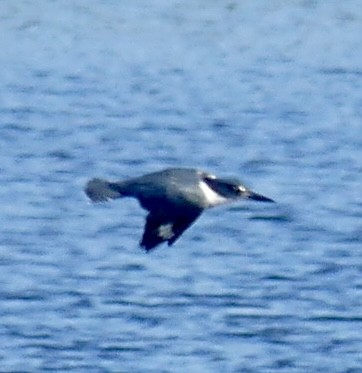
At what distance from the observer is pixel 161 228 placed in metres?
7.39

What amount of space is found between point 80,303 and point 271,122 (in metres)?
5.01

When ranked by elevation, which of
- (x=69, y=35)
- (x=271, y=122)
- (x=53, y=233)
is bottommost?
(x=53, y=233)

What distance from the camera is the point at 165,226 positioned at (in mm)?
7383

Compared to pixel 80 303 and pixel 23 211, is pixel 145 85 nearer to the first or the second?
pixel 23 211

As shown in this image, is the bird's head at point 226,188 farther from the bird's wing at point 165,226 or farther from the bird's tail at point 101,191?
the bird's tail at point 101,191

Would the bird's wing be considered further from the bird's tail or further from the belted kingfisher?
the bird's tail

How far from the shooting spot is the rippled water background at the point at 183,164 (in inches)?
384

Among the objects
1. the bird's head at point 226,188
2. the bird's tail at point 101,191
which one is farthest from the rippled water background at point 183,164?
the bird's tail at point 101,191

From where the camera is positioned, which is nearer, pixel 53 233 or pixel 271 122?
pixel 53 233

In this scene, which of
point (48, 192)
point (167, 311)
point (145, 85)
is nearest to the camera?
point (167, 311)

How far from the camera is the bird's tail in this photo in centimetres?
742

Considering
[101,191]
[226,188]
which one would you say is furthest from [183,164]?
[101,191]

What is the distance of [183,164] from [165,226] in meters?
6.33

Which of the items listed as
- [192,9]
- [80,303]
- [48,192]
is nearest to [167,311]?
[80,303]
